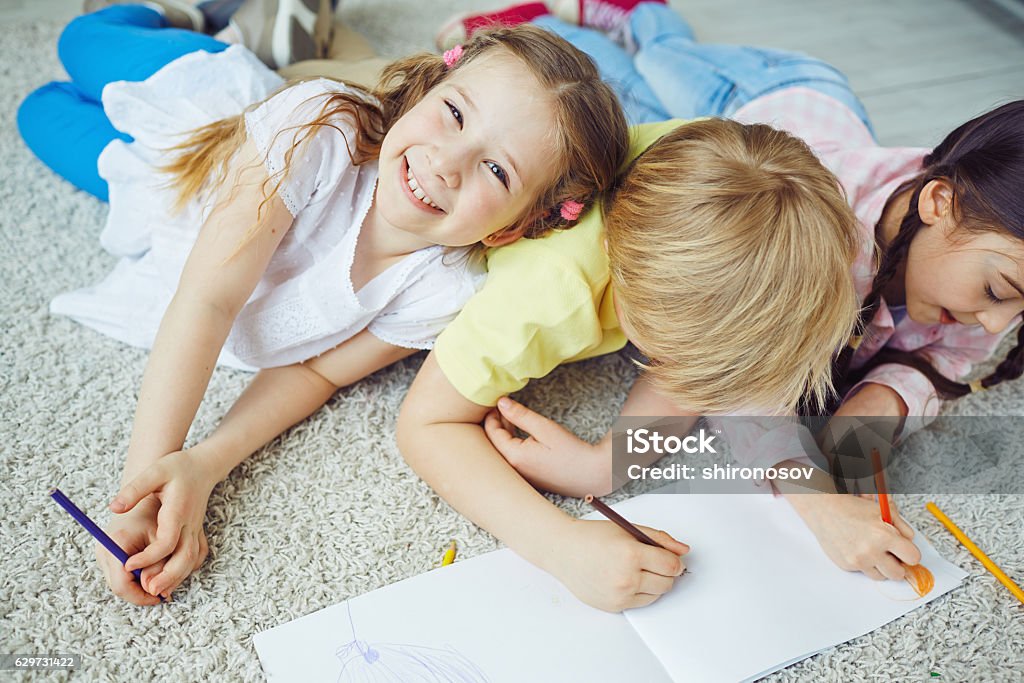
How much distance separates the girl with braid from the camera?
688 mm

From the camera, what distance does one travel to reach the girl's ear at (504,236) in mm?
788

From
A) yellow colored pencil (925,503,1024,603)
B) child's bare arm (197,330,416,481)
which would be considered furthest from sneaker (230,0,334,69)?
yellow colored pencil (925,503,1024,603)

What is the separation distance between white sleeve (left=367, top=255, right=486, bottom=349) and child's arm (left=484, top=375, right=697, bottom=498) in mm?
110

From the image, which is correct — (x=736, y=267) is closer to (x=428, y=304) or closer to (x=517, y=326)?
(x=517, y=326)

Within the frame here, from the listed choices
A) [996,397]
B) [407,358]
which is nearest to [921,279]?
[996,397]

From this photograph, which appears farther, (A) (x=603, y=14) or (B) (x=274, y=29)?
(A) (x=603, y=14)

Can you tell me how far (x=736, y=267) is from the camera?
670 mm

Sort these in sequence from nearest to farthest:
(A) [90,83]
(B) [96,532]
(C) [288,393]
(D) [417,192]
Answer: (B) [96,532] → (D) [417,192] → (C) [288,393] → (A) [90,83]

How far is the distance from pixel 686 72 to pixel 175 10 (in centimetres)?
80

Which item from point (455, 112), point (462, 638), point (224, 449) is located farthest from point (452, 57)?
point (462, 638)

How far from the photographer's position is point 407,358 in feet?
3.13

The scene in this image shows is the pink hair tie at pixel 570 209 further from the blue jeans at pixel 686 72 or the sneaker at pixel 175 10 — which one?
the sneaker at pixel 175 10

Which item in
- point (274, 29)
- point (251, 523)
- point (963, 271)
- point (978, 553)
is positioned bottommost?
point (251, 523)

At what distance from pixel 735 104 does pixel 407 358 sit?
62cm
